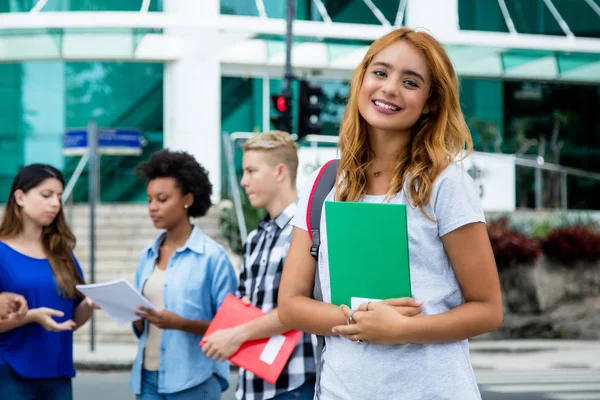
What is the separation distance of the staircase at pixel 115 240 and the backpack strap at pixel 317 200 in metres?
10.5

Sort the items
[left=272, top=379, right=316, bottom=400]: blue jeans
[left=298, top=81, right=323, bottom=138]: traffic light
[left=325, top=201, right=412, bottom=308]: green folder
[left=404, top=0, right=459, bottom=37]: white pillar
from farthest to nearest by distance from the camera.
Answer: [left=404, top=0, right=459, bottom=37]: white pillar < [left=298, top=81, right=323, bottom=138]: traffic light < [left=272, top=379, right=316, bottom=400]: blue jeans < [left=325, top=201, right=412, bottom=308]: green folder

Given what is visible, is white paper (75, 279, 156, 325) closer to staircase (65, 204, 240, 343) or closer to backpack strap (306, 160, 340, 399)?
backpack strap (306, 160, 340, 399)

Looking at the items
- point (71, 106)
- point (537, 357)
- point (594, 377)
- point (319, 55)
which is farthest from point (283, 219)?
point (71, 106)

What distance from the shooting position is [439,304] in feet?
8.31

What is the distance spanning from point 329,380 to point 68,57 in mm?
20343

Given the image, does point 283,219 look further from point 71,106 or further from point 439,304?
point 71,106

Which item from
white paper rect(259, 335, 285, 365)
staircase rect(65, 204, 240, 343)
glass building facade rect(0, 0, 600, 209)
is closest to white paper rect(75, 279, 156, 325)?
white paper rect(259, 335, 285, 365)

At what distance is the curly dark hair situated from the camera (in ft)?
15.5

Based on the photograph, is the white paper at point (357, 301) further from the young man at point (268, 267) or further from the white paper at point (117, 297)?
the white paper at point (117, 297)

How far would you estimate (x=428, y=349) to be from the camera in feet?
8.26

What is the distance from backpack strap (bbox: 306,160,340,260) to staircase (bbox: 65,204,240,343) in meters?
10.5

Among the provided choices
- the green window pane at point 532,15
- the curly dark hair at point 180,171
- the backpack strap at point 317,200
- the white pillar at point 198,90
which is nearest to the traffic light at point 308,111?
the white pillar at point 198,90

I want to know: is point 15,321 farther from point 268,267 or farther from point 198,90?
point 198,90

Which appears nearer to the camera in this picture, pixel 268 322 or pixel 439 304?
pixel 439 304
